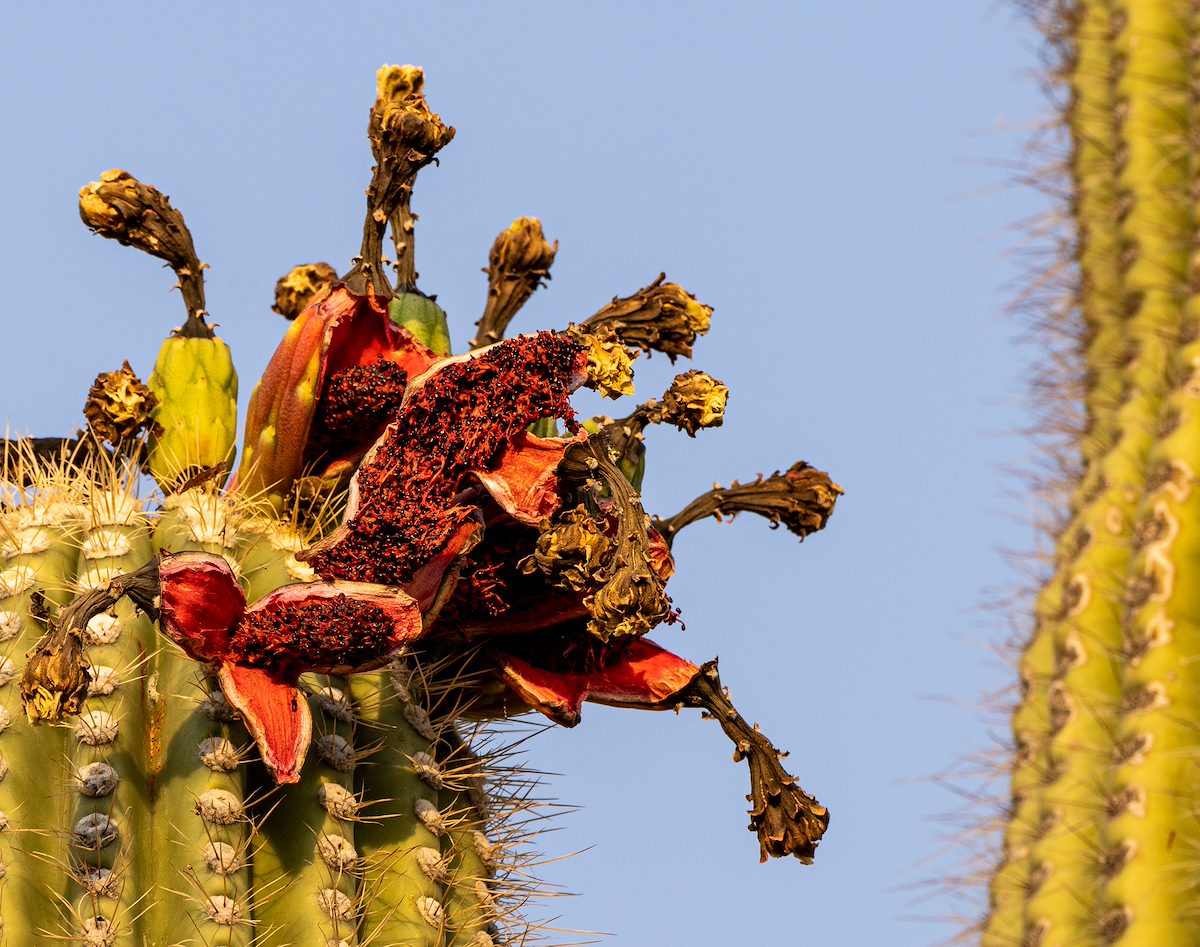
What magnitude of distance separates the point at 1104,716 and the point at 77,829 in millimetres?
2001

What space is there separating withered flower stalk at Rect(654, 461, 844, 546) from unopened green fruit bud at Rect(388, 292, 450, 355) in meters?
0.71

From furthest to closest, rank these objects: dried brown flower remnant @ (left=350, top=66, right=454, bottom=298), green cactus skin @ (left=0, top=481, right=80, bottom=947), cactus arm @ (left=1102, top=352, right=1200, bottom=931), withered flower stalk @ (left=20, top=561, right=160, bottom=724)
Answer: dried brown flower remnant @ (left=350, top=66, right=454, bottom=298) < green cactus skin @ (left=0, top=481, right=80, bottom=947) < withered flower stalk @ (left=20, top=561, right=160, bottom=724) < cactus arm @ (left=1102, top=352, right=1200, bottom=931)

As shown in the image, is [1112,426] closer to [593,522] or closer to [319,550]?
[593,522]

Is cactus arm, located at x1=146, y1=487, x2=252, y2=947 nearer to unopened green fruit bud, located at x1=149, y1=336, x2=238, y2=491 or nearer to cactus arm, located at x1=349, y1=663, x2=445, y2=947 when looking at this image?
cactus arm, located at x1=349, y1=663, x2=445, y2=947

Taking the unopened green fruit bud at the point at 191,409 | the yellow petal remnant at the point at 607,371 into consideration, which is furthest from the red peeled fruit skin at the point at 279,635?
the unopened green fruit bud at the point at 191,409

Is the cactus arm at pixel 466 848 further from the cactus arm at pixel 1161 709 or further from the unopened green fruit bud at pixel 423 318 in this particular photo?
the cactus arm at pixel 1161 709

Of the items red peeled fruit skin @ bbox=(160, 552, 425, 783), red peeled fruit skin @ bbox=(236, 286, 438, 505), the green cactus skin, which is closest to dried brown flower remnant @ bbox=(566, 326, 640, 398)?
red peeled fruit skin @ bbox=(236, 286, 438, 505)

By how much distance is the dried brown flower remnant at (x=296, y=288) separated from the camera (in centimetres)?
544

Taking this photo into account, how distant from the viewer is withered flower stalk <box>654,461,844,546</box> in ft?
15.7

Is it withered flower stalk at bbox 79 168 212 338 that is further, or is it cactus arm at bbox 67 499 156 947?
withered flower stalk at bbox 79 168 212 338

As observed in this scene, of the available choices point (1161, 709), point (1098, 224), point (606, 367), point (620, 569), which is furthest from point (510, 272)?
Answer: point (1161, 709)

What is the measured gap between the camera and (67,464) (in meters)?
4.54

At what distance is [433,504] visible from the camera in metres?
4.04

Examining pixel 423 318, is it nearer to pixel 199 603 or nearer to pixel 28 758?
pixel 199 603
